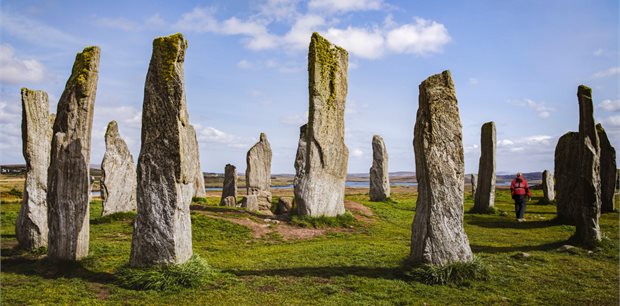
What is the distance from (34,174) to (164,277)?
20.8 ft

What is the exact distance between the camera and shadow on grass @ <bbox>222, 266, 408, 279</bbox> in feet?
34.4

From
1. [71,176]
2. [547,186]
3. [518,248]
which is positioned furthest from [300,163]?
[547,186]

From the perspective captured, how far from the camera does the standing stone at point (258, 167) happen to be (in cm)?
2695

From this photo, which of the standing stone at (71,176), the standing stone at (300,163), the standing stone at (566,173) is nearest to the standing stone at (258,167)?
the standing stone at (300,163)

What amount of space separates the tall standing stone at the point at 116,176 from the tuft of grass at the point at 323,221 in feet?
23.8

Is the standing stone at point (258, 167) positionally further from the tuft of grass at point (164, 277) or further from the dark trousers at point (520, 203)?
the tuft of grass at point (164, 277)

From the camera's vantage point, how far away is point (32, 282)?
9867 mm

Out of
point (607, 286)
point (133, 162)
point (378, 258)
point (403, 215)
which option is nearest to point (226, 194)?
point (133, 162)

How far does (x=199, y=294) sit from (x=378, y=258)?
5.13 meters

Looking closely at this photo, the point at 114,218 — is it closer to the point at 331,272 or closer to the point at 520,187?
the point at 331,272

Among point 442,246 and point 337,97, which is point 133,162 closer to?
point 337,97

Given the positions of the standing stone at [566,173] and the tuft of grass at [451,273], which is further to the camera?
the standing stone at [566,173]

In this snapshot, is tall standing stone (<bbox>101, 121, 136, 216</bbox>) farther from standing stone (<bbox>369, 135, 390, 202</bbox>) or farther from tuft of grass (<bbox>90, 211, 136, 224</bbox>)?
standing stone (<bbox>369, 135, 390, 202</bbox>)

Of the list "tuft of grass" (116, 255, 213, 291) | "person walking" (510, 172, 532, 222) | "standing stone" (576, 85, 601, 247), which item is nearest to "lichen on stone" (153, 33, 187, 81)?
"tuft of grass" (116, 255, 213, 291)
